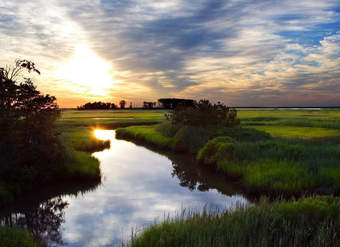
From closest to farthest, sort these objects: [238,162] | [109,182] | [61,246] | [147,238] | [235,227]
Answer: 1. [235,227]
2. [147,238]
3. [61,246]
4. [109,182]
5. [238,162]

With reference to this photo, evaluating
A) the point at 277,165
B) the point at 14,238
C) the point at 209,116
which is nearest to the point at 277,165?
the point at 277,165

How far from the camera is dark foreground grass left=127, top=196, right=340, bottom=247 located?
7.56 m

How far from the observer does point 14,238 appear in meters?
8.77

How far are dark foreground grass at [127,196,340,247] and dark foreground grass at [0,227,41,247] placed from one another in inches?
129

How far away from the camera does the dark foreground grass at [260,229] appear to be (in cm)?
756

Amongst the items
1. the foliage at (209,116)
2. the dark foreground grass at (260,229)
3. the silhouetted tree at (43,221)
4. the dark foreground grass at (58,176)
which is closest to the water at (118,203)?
the silhouetted tree at (43,221)

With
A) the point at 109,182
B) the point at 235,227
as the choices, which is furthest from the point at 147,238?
the point at 109,182

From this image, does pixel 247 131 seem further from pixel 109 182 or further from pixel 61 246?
pixel 61 246

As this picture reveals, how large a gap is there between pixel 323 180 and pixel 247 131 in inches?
728

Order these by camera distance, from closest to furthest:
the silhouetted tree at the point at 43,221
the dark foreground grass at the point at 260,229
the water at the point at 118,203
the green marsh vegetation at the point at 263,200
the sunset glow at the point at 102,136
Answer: the dark foreground grass at the point at 260,229 < the green marsh vegetation at the point at 263,200 < the silhouetted tree at the point at 43,221 < the water at the point at 118,203 < the sunset glow at the point at 102,136

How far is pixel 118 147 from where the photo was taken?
126 feet

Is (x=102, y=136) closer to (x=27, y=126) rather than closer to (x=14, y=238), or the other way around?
(x=27, y=126)

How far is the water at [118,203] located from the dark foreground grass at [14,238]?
6.63 ft

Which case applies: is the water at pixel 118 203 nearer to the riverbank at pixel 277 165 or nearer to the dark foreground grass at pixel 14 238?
the riverbank at pixel 277 165
